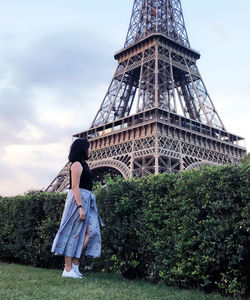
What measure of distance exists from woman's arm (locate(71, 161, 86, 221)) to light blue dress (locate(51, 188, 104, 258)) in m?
0.22

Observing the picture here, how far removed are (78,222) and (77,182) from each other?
27.1 inches

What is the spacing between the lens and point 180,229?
5.52 metres

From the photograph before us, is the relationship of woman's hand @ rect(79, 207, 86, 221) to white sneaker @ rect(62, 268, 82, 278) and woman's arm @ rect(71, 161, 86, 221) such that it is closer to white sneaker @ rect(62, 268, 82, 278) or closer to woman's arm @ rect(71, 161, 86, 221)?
woman's arm @ rect(71, 161, 86, 221)

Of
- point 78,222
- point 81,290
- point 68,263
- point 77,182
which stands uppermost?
point 77,182

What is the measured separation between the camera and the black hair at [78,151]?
567cm

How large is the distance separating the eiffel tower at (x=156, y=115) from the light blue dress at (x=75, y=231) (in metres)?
18.1

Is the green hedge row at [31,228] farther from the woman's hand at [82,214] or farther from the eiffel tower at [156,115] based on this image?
the eiffel tower at [156,115]

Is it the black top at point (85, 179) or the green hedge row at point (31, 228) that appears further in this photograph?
the green hedge row at point (31, 228)

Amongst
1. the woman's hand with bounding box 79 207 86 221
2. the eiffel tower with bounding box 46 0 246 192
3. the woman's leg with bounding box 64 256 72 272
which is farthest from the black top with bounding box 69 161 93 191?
the eiffel tower with bounding box 46 0 246 192

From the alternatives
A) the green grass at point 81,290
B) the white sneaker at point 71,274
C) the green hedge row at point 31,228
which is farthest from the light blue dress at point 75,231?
the green hedge row at point 31,228

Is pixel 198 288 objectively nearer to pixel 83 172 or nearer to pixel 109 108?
pixel 83 172

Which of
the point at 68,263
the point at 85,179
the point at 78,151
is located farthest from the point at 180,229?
the point at 78,151

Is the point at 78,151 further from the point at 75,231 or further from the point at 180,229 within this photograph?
the point at 180,229

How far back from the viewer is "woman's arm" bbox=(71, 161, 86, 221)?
531cm
